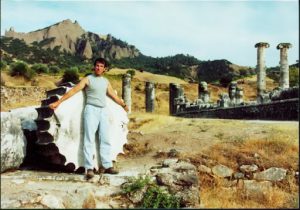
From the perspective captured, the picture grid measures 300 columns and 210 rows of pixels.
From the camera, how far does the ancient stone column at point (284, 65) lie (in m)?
27.8

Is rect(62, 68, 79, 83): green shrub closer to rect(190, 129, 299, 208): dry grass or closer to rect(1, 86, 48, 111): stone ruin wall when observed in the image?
rect(1, 86, 48, 111): stone ruin wall

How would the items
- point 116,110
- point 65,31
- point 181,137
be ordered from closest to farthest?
point 116,110 → point 181,137 → point 65,31

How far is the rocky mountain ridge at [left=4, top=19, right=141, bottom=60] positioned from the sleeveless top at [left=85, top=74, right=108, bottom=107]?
12237 centimetres

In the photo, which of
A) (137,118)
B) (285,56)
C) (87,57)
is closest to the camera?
(137,118)

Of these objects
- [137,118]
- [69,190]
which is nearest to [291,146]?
[69,190]

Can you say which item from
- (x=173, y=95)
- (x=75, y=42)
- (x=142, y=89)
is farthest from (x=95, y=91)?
(x=75, y=42)

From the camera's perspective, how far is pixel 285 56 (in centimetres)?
2834

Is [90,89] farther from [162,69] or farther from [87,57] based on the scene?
[87,57]

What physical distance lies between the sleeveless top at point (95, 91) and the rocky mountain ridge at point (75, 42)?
4818 inches

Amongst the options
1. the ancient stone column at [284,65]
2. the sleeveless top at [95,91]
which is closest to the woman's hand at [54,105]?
the sleeveless top at [95,91]

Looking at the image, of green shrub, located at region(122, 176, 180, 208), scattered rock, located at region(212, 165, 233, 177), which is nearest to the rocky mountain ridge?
scattered rock, located at region(212, 165, 233, 177)

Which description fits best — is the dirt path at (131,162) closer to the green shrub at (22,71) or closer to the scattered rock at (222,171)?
the scattered rock at (222,171)

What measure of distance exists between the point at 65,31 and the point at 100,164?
141 meters

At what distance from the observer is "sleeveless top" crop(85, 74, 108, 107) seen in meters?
7.61
